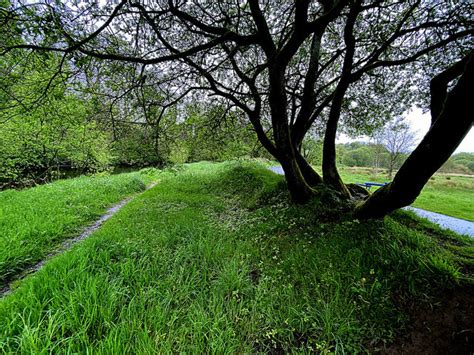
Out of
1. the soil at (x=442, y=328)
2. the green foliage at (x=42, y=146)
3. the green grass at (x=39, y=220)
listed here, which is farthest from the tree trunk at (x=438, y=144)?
the green foliage at (x=42, y=146)

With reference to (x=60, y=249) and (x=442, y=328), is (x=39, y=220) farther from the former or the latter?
(x=442, y=328)

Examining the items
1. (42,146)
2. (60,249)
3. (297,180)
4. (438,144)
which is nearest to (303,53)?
(297,180)

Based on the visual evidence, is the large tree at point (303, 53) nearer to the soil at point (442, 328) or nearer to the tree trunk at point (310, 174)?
the tree trunk at point (310, 174)

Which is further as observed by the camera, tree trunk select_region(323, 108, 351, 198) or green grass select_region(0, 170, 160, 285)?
tree trunk select_region(323, 108, 351, 198)

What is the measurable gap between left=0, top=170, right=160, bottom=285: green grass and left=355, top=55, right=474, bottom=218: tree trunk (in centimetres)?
493

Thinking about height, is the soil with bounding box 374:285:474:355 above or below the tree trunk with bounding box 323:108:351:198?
below

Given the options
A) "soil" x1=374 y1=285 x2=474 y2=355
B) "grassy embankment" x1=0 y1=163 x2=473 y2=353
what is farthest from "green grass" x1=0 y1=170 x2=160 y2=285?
"soil" x1=374 y1=285 x2=474 y2=355

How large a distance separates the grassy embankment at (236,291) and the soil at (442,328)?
9cm

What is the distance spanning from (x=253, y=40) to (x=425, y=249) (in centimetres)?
464

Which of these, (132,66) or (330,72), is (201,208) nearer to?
(132,66)

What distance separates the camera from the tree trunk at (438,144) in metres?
1.65

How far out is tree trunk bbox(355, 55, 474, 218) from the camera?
1.65m

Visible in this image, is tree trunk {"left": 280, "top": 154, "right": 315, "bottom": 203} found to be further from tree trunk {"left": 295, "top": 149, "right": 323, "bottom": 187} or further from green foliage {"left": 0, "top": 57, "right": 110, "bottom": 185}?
green foliage {"left": 0, "top": 57, "right": 110, "bottom": 185}

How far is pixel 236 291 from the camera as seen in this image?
7.76 feet
